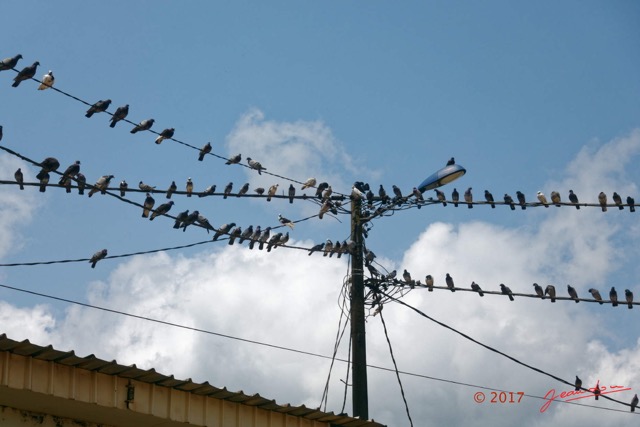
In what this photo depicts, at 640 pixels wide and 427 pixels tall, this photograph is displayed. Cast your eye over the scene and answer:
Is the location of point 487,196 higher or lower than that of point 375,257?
higher

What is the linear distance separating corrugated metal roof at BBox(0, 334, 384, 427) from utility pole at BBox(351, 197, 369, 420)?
1507 millimetres

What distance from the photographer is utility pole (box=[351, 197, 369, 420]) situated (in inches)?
631

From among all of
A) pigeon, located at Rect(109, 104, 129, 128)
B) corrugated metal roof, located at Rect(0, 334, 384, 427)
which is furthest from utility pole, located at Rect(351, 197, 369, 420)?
pigeon, located at Rect(109, 104, 129, 128)

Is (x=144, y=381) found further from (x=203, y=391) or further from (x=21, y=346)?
(x=21, y=346)

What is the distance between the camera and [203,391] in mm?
12492

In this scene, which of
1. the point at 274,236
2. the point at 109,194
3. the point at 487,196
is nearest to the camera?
the point at 109,194

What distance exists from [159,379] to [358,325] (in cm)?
530

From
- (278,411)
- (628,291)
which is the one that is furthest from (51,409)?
(628,291)

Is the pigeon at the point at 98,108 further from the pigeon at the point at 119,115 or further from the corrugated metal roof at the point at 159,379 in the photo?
the corrugated metal roof at the point at 159,379

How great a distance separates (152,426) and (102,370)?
1227mm

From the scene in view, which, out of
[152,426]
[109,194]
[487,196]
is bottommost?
[152,426]

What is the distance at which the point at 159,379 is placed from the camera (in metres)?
12.0

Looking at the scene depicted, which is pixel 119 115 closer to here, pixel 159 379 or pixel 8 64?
pixel 8 64

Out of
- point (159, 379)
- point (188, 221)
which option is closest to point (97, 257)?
point (188, 221)
